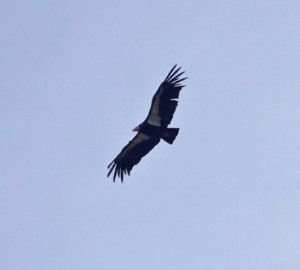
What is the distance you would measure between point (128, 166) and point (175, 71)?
4986 millimetres

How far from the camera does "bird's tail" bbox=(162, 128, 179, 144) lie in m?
39.1

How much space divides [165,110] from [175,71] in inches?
67.9

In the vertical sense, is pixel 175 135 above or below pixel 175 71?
below

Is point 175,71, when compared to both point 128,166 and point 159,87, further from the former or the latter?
point 128,166

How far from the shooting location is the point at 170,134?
39.2m

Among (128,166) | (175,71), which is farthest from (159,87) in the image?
(128,166)

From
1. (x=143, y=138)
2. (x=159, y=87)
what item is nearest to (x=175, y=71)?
(x=159, y=87)

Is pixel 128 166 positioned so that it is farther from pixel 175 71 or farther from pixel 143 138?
pixel 175 71

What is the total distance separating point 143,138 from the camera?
133 feet

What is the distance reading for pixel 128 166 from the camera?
41.0 metres

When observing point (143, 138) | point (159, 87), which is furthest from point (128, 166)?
point (159, 87)

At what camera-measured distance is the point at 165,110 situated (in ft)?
128

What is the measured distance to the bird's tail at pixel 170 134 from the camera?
39094 mm

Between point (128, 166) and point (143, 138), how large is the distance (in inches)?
58.2
